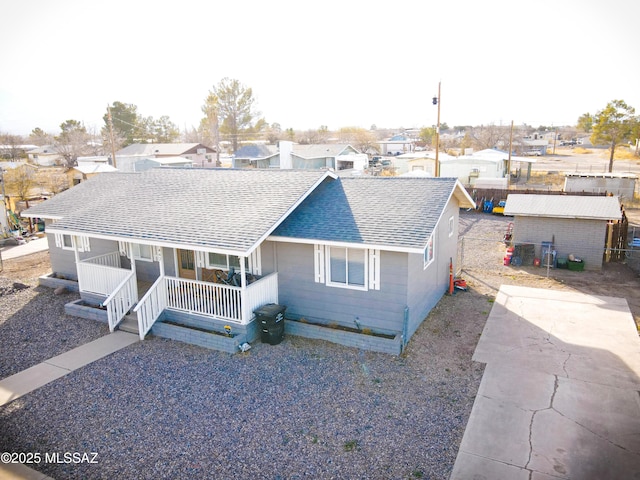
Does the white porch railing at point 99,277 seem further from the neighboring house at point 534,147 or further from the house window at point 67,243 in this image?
the neighboring house at point 534,147

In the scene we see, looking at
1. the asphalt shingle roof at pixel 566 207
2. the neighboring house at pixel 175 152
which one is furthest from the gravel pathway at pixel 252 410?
the neighboring house at pixel 175 152

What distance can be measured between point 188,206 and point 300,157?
3302 centimetres

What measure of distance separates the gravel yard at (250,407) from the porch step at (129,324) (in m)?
0.58

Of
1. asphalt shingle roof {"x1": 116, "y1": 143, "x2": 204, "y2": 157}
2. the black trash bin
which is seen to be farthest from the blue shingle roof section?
asphalt shingle roof {"x1": 116, "y1": 143, "x2": 204, "y2": 157}

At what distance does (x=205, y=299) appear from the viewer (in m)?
12.2

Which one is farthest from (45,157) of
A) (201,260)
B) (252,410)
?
(252,410)

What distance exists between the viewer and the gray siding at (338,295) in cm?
1117

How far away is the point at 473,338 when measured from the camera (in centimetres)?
1188

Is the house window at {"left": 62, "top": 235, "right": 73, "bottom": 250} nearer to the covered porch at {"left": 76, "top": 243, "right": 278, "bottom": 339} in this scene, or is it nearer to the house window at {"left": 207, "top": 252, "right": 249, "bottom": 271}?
the covered porch at {"left": 76, "top": 243, "right": 278, "bottom": 339}

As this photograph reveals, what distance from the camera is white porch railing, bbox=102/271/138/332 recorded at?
41.2 feet

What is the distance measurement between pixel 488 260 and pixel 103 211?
601 inches

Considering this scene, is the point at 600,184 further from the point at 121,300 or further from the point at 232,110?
the point at 232,110

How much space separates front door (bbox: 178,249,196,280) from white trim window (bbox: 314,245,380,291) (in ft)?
14.0

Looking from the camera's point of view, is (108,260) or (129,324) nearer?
(129,324)
